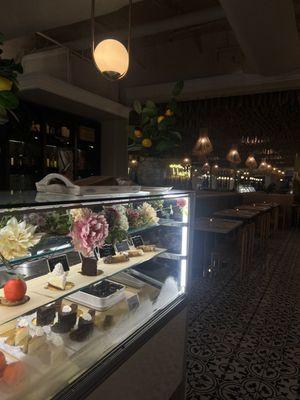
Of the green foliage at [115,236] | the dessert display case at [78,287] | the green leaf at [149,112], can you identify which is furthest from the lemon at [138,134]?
the green foliage at [115,236]

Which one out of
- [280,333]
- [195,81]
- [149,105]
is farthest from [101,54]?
[195,81]

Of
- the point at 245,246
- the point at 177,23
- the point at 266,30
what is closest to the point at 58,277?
the point at 266,30

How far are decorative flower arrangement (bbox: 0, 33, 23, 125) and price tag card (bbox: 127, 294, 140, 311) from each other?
1268 mm

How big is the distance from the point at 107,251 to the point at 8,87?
1019mm

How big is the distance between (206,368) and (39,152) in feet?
14.7

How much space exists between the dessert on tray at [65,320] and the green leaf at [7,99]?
3.46 ft

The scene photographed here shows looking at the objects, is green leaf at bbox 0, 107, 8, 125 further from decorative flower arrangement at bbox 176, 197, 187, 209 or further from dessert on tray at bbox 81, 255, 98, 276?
decorative flower arrangement at bbox 176, 197, 187, 209

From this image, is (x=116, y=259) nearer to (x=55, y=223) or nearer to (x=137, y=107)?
(x=55, y=223)

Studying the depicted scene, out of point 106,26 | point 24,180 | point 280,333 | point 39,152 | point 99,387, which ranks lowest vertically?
point 280,333

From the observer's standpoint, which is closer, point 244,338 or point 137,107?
point 137,107

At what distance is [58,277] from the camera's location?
55.3 inches

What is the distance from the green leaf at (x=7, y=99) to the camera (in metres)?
1.00

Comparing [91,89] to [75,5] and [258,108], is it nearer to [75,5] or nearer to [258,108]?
[75,5]

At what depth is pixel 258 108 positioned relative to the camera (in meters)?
6.93
